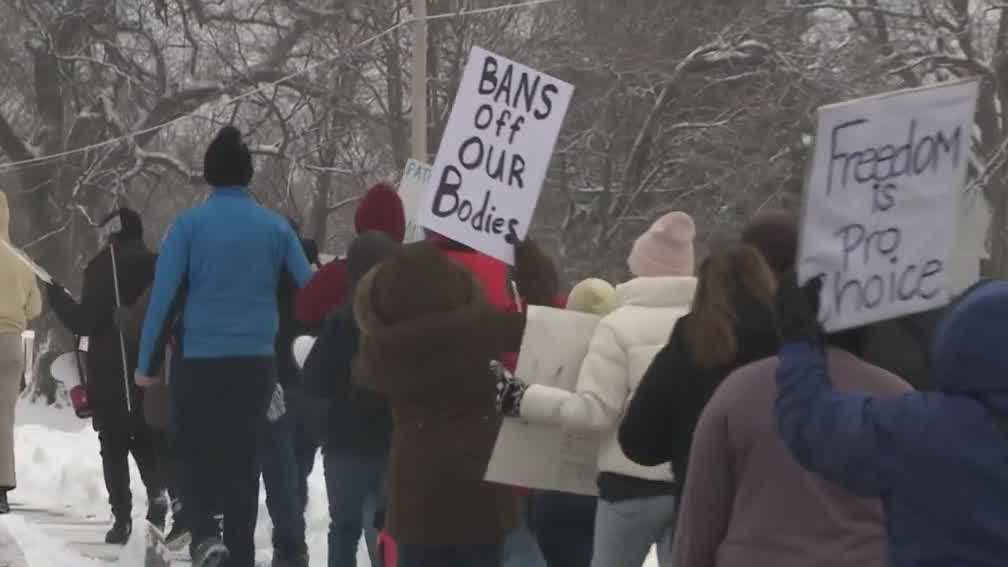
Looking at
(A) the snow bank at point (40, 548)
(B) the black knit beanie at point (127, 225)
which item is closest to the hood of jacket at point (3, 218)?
(B) the black knit beanie at point (127, 225)

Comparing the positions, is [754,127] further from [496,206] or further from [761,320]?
[761,320]

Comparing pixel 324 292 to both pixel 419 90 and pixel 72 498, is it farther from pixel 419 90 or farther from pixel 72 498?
pixel 419 90

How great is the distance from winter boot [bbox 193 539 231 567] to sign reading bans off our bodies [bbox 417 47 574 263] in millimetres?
1814

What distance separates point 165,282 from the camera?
718 cm

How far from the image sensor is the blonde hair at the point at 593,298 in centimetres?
641

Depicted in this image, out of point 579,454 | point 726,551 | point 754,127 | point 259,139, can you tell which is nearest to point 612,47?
point 754,127

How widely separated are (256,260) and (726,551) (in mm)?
3752

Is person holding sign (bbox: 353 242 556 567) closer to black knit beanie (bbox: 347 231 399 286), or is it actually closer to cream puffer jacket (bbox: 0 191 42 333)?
black knit beanie (bbox: 347 231 399 286)

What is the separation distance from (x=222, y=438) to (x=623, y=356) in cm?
236

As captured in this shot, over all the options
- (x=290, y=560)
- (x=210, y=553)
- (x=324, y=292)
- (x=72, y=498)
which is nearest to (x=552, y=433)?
(x=324, y=292)

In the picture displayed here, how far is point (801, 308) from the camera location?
11.5ft

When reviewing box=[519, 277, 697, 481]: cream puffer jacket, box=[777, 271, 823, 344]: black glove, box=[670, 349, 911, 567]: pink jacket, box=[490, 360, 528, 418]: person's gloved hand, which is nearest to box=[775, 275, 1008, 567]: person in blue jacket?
box=[777, 271, 823, 344]: black glove

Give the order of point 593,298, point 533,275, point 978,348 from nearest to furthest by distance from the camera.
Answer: point 978,348, point 593,298, point 533,275

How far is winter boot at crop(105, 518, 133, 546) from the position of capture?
1035cm
